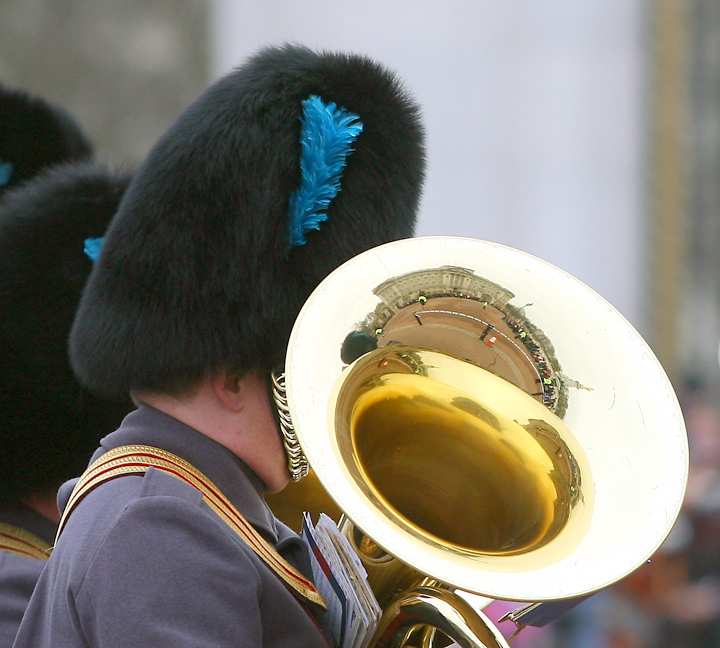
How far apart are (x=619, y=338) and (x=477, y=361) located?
0.26m

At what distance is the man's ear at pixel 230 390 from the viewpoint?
1973 mm

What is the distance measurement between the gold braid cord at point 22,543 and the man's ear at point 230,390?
3.00ft

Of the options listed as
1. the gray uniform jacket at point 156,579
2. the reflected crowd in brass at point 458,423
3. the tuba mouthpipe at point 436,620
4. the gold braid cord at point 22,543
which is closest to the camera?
the gray uniform jacket at point 156,579

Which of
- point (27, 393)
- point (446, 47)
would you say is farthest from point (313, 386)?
point (446, 47)

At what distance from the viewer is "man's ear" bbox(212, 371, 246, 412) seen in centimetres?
197

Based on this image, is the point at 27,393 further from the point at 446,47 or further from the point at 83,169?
the point at 446,47

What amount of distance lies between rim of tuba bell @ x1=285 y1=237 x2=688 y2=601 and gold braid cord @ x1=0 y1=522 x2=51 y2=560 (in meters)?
1.03

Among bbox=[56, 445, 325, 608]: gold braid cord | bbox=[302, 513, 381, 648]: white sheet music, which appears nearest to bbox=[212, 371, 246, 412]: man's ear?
bbox=[56, 445, 325, 608]: gold braid cord

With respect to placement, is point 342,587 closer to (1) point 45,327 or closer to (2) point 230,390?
(2) point 230,390

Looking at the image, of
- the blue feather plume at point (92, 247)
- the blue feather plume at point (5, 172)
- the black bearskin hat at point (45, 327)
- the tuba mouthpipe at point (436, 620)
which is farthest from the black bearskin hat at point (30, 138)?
the tuba mouthpipe at point (436, 620)

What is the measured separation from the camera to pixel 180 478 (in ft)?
5.97

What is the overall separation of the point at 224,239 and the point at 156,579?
0.65 meters

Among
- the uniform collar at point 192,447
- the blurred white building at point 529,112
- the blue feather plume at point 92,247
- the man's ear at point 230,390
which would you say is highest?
the blue feather plume at point 92,247

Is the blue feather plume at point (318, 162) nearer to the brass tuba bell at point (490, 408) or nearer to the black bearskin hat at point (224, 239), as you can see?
the black bearskin hat at point (224, 239)
